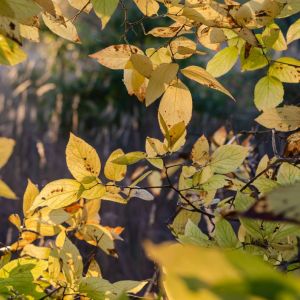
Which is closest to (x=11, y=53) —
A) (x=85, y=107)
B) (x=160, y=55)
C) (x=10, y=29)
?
(x=10, y=29)

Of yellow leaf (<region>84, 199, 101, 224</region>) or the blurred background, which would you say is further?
the blurred background

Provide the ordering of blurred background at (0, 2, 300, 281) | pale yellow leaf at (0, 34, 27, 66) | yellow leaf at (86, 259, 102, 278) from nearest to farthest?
1. pale yellow leaf at (0, 34, 27, 66)
2. yellow leaf at (86, 259, 102, 278)
3. blurred background at (0, 2, 300, 281)

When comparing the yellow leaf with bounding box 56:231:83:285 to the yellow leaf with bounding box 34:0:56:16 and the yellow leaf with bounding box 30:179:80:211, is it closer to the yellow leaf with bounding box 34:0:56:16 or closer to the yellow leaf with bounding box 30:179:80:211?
the yellow leaf with bounding box 30:179:80:211

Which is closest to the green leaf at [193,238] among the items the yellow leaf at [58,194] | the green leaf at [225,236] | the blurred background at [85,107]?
the green leaf at [225,236]

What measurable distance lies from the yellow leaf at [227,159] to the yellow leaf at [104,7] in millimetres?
225

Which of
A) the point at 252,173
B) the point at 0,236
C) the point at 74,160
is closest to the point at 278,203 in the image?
the point at 74,160

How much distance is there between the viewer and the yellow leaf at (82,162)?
684 mm

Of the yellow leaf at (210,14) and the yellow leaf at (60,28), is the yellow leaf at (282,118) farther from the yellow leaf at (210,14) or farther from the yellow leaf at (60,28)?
the yellow leaf at (60,28)

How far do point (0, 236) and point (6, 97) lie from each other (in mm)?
2164

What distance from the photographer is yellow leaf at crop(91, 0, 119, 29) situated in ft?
1.94

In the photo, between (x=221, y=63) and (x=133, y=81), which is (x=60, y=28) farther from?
(x=221, y=63)

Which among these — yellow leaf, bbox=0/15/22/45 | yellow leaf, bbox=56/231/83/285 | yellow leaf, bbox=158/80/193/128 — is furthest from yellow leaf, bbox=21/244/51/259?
→ yellow leaf, bbox=0/15/22/45

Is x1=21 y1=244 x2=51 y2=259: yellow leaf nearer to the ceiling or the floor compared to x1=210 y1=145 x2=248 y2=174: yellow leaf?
nearer to the floor

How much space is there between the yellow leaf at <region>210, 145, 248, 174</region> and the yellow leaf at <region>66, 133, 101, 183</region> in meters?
0.15
